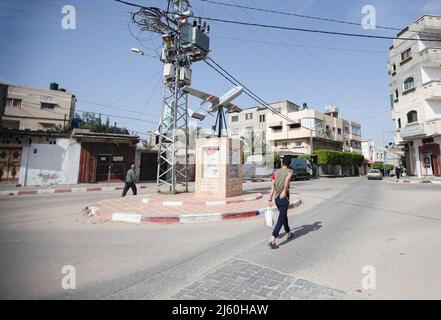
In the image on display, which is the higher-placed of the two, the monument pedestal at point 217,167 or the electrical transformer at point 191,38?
the electrical transformer at point 191,38

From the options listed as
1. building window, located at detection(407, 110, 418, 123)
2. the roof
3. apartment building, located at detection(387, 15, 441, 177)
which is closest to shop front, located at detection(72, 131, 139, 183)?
the roof

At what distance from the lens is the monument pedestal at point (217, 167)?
1016cm

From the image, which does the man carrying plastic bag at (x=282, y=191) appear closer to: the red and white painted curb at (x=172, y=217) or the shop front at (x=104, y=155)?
the red and white painted curb at (x=172, y=217)

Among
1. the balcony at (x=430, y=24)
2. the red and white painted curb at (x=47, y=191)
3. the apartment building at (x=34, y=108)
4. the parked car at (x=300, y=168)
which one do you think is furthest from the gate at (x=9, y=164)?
the balcony at (x=430, y=24)

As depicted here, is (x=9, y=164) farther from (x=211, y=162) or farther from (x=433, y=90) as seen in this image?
(x=433, y=90)

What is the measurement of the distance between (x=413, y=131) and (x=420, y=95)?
4147mm

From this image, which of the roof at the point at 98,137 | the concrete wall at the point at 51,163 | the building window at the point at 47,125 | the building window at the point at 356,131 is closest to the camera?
the concrete wall at the point at 51,163

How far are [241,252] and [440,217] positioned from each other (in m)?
6.98

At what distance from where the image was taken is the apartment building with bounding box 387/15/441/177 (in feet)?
78.8

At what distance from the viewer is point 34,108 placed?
2969 cm

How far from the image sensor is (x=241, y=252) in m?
4.18

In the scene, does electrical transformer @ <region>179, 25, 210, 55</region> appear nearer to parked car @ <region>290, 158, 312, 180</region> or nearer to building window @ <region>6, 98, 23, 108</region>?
parked car @ <region>290, 158, 312, 180</region>

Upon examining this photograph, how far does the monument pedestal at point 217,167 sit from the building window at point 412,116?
2739 centimetres

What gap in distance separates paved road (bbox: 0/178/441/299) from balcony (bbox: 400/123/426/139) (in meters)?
24.8
